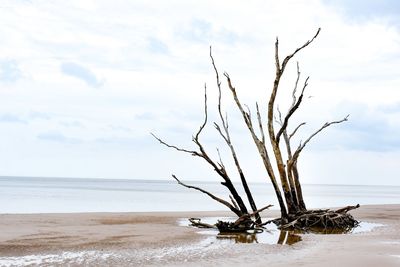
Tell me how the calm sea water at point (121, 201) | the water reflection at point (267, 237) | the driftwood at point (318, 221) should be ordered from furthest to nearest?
the calm sea water at point (121, 201) < the driftwood at point (318, 221) < the water reflection at point (267, 237)

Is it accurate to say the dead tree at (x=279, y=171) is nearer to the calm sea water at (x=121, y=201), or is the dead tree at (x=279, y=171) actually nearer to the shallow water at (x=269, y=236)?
the shallow water at (x=269, y=236)

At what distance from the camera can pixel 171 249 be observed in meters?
11.6

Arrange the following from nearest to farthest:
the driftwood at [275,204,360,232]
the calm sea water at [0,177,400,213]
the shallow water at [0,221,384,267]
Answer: the shallow water at [0,221,384,267], the driftwood at [275,204,360,232], the calm sea water at [0,177,400,213]

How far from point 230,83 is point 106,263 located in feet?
28.8

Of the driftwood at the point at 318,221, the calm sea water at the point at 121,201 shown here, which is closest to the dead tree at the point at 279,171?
the driftwood at the point at 318,221

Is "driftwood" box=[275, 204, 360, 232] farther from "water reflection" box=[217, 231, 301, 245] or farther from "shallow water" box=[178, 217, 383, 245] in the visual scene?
"water reflection" box=[217, 231, 301, 245]

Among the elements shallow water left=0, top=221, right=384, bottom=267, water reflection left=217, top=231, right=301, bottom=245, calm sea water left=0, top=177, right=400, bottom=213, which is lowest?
shallow water left=0, top=221, right=384, bottom=267

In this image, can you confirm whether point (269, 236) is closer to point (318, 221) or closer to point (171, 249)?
point (318, 221)

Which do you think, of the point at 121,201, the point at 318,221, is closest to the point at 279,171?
the point at 318,221

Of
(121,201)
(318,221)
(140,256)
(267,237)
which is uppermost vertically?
(121,201)

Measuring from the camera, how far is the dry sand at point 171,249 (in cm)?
988

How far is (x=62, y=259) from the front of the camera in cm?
1019

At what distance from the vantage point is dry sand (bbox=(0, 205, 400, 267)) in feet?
32.4

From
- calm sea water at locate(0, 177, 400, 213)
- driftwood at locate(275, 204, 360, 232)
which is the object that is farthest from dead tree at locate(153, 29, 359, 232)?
calm sea water at locate(0, 177, 400, 213)
